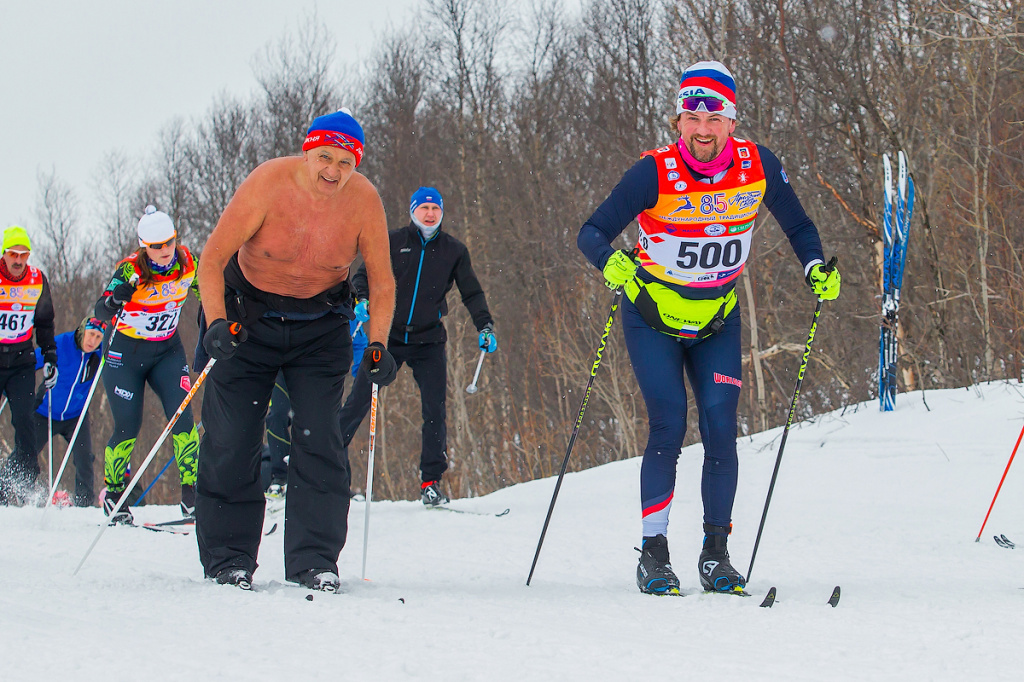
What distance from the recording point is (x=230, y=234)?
3107 millimetres

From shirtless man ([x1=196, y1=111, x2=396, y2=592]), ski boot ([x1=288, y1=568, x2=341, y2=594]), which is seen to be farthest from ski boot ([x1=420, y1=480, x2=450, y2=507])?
ski boot ([x1=288, y1=568, x2=341, y2=594])

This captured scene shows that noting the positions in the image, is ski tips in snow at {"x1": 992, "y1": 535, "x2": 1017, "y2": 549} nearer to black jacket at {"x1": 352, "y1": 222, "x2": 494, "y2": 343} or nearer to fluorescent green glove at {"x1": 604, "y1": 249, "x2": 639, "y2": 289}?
fluorescent green glove at {"x1": 604, "y1": 249, "x2": 639, "y2": 289}

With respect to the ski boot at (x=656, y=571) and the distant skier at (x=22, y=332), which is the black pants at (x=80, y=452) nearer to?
the distant skier at (x=22, y=332)

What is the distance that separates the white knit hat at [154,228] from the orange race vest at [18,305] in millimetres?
1887

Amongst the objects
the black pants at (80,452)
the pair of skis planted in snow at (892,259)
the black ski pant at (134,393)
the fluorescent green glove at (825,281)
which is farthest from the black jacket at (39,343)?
the pair of skis planted in snow at (892,259)

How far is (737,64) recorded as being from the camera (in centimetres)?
1255

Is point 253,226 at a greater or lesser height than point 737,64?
lesser

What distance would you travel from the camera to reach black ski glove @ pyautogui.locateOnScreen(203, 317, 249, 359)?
3053 mm

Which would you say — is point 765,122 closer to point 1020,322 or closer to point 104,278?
point 1020,322

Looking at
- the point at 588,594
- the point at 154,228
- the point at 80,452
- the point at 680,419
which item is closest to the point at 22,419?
the point at 80,452

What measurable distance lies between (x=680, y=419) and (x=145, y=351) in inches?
140

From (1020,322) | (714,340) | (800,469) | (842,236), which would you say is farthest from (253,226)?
(842,236)

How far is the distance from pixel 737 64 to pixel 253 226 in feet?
35.4

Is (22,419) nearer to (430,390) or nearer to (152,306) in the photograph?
(152,306)
